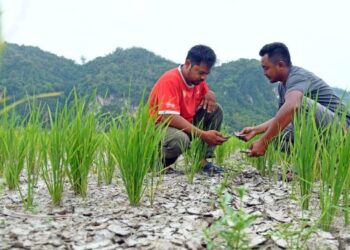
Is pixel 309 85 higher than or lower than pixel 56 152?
higher

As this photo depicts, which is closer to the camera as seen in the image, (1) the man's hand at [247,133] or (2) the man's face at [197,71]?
(1) the man's hand at [247,133]

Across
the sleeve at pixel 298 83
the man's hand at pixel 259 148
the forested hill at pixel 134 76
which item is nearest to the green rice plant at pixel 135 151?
the man's hand at pixel 259 148

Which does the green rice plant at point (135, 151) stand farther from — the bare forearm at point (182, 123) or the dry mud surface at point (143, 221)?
the bare forearm at point (182, 123)

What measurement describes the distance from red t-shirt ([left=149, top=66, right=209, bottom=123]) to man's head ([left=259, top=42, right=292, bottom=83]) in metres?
0.67

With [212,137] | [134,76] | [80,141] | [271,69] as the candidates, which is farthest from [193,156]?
[134,76]

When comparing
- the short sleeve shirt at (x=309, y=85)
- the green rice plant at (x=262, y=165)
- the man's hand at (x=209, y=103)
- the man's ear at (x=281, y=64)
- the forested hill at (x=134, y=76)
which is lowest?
the green rice plant at (x=262, y=165)

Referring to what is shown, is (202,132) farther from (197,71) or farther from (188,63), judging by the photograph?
(188,63)

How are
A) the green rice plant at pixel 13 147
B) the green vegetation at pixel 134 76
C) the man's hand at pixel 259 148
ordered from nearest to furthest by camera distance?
the green rice plant at pixel 13 147
the man's hand at pixel 259 148
the green vegetation at pixel 134 76

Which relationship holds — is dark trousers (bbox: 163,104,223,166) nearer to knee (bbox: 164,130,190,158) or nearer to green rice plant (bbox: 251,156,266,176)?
knee (bbox: 164,130,190,158)

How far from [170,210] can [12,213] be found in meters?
0.74

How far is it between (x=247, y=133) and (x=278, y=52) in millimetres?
810

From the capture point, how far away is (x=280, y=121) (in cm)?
300

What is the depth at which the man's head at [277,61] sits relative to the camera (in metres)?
3.64

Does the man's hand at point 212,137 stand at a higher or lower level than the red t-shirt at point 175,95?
lower
